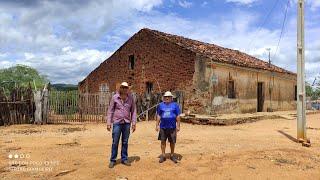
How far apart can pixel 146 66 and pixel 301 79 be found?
41.7ft

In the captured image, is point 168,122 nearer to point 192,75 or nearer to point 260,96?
point 192,75

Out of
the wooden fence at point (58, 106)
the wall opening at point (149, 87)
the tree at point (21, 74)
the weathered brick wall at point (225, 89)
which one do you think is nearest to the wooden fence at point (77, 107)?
the wooden fence at point (58, 106)

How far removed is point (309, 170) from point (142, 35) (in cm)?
1668

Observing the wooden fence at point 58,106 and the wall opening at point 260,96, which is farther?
the wall opening at point 260,96

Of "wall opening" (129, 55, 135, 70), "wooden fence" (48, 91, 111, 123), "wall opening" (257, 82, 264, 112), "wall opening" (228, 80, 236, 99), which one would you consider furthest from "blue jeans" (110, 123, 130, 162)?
"wall opening" (257, 82, 264, 112)

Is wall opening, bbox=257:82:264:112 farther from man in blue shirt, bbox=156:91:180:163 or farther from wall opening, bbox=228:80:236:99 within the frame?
man in blue shirt, bbox=156:91:180:163

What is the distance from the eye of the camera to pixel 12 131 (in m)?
13.9

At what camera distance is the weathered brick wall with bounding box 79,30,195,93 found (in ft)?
68.1

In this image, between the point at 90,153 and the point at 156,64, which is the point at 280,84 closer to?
the point at 156,64

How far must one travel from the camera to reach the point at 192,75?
788 inches

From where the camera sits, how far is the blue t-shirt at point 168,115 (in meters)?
7.92

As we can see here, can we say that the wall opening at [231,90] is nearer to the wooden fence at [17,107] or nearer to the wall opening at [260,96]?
the wall opening at [260,96]

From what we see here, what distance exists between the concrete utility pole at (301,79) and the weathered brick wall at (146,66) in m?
8.81

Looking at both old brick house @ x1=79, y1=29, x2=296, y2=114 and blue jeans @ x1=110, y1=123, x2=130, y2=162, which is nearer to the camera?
blue jeans @ x1=110, y1=123, x2=130, y2=162
